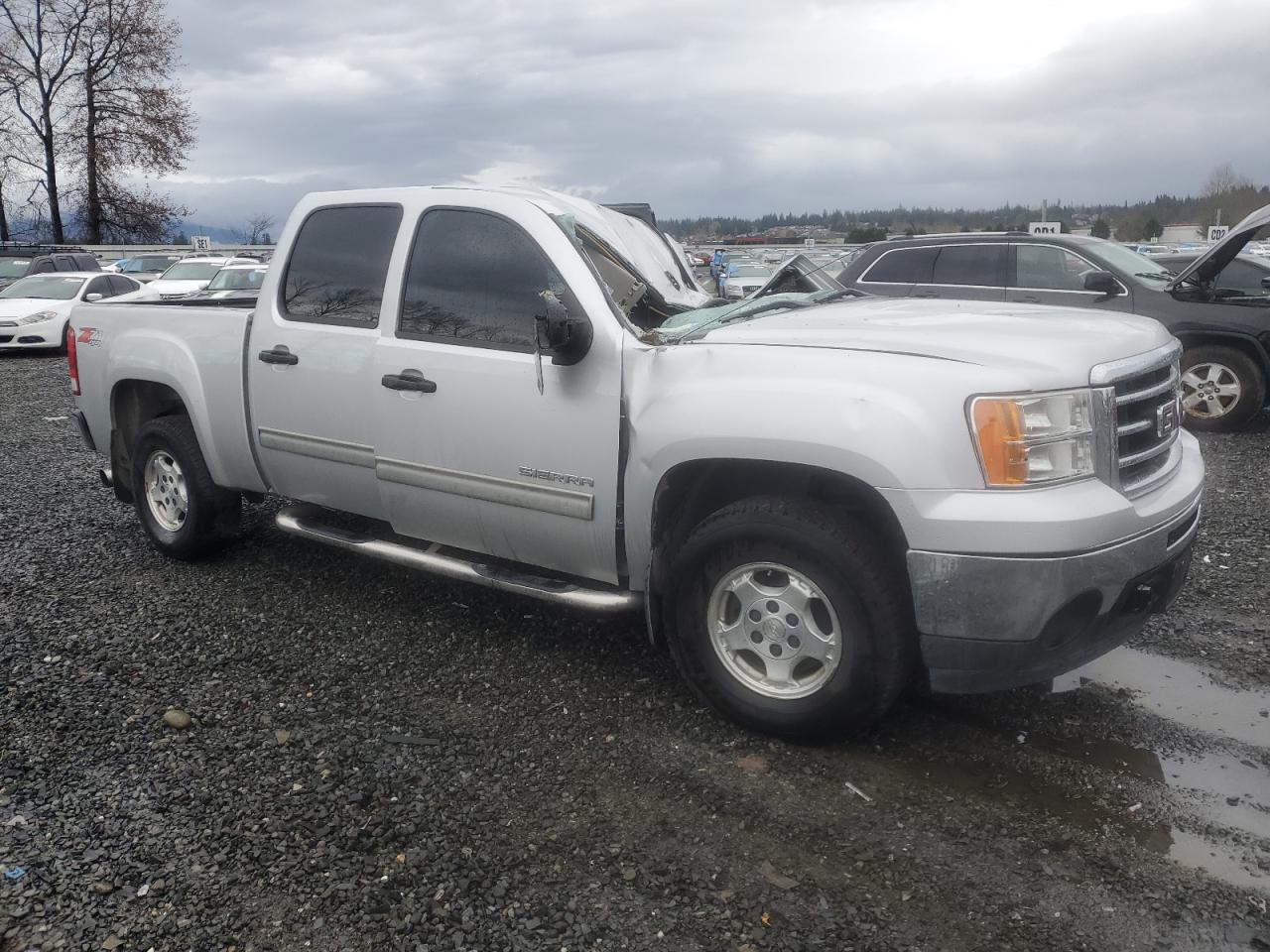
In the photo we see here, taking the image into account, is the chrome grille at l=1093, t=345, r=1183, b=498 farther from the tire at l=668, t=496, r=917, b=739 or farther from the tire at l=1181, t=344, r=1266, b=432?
the tire at l=1181, t=344, r=1266, b=432

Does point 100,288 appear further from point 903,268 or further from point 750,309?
point 750,309

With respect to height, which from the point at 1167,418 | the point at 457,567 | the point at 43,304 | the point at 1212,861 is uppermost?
the point at 43,304

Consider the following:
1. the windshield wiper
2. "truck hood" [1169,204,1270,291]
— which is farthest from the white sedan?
"truck hood" [1169,204,1270,291]

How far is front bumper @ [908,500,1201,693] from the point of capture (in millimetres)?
3047

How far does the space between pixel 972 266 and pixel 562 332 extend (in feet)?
24.4

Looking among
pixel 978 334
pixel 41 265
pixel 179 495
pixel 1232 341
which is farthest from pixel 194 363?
pixel 41 265

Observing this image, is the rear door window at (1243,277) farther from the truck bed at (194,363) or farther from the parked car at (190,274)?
the parked car at (190,274)

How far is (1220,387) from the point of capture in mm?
9250

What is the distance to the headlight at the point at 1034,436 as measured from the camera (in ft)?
10.1

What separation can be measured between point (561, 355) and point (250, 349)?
77.2 inches

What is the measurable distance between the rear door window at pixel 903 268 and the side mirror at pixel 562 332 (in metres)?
7.14

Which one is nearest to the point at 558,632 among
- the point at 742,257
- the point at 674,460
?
the point at 674,460

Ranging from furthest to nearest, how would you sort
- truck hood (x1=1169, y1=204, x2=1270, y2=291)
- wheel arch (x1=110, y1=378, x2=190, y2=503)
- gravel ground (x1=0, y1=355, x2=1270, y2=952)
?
truck hood (x1=1169, y1=204, x2=1270, y2=291), wheel arch (x1=110, y1=378, x2=190, y2=503), gravel ground (x1=0, y1=355, x2=1270, y2=952)

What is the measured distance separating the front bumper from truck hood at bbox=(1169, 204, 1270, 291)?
16.0 feet
